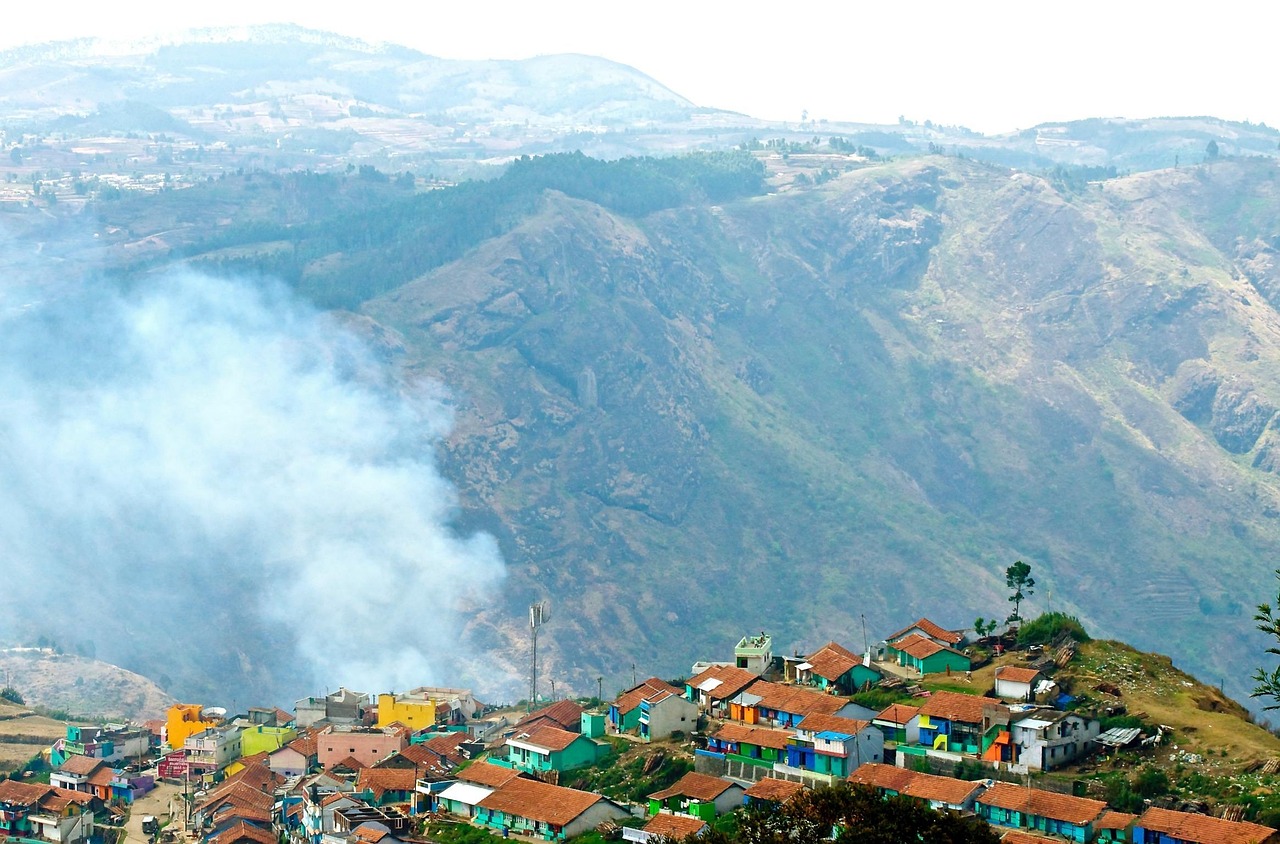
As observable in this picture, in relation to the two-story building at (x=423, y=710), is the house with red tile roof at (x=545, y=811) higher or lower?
higher

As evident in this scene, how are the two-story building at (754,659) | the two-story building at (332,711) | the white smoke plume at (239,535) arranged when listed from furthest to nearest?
1. the white smoke plume at (239,535)
2. the two-story building at (332,711)
3. the two-story building at (754,659)

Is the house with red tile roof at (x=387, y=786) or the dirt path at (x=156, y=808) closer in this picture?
the house with red tile roof at (x=387, y=786)

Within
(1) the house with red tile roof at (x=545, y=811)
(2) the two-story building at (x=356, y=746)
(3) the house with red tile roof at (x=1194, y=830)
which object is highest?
(3) the house with red tile roof at (x=1194, y=830)

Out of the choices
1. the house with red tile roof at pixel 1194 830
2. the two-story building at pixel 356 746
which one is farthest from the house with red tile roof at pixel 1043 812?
the two-story building at pixel 356 746

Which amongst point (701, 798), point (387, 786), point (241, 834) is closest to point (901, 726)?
point (701, 798)

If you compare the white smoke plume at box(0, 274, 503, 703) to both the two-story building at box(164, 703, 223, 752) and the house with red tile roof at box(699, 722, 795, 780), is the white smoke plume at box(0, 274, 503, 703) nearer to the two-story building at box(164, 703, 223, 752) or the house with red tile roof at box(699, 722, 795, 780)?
the two-story building at box(164, 703, 223, 752)

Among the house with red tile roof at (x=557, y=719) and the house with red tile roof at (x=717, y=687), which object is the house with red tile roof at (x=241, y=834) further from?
the house with red tile roof at (x=717, y=687)

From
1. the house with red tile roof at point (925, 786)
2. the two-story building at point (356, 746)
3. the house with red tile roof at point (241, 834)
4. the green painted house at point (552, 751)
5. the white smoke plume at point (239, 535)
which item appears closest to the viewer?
the house with red tile roof at point (925, 786)

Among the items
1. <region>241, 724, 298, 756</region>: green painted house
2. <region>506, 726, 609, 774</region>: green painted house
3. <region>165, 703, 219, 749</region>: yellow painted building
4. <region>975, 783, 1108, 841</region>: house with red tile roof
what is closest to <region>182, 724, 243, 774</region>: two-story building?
<region>241, 724, 298, 756</region>: green painted house
